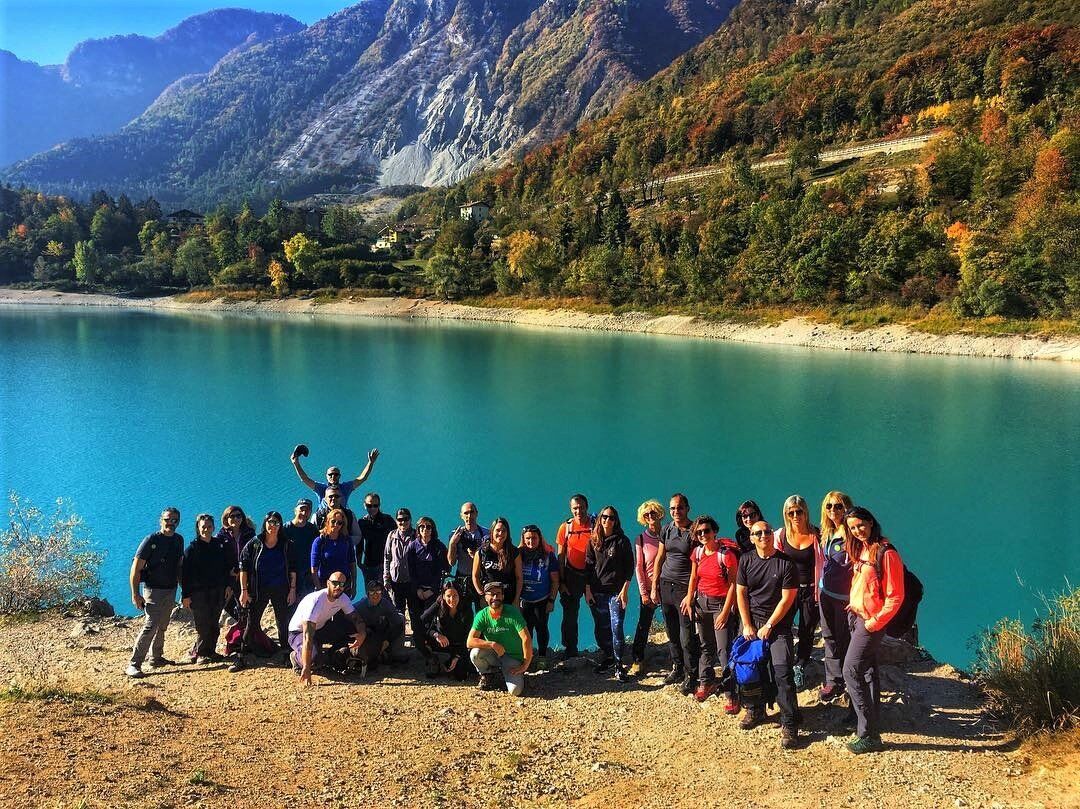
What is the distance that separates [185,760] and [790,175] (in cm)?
7675

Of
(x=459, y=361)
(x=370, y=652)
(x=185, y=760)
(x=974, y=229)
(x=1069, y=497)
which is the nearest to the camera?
(x=185, y=760)

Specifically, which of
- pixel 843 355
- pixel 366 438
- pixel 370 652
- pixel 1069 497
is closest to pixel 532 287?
pixel 843 355

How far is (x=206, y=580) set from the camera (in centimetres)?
662

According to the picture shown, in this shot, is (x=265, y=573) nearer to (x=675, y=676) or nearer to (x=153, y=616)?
(x=153, y=616)

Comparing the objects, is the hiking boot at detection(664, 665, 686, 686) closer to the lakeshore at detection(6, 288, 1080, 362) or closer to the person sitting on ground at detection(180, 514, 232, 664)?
the person sitting on ground at detection(180, 514, 232, 664)

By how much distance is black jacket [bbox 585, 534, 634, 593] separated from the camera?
21.0 feet

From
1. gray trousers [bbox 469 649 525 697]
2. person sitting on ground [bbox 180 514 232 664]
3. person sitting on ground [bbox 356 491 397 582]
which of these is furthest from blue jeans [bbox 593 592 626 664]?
person sitting on ground [bbox 180 514 232 664]

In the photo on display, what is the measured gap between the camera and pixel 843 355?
41.6 meters

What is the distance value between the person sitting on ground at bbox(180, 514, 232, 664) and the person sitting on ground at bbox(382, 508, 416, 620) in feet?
5.30

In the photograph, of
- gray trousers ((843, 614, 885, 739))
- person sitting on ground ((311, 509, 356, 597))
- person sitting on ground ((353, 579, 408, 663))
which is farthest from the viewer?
person sitting on ground ((311, 509, 356, 597))

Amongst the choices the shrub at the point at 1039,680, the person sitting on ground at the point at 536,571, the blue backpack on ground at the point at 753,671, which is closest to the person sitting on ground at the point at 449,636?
the person sitting on ground at the point at 536,571

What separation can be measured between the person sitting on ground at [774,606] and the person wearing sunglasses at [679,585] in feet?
2.24

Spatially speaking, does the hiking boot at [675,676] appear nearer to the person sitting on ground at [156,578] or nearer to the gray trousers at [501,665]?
the gray trousers at [501,665]

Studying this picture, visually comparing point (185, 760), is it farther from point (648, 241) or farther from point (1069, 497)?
point (648, 241)
